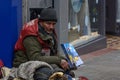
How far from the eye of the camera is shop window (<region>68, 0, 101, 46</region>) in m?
10.0

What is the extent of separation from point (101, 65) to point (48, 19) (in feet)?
16.5

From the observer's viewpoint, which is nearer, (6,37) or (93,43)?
(6,37)

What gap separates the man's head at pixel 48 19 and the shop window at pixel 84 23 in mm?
5623

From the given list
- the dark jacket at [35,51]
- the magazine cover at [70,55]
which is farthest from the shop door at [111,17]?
the dark jacket at [35,51]

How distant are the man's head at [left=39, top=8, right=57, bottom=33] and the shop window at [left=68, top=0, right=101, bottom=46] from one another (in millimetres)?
5623

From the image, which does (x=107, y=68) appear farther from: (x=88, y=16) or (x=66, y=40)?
(x=88, y=16)

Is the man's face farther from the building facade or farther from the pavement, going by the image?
the building facade

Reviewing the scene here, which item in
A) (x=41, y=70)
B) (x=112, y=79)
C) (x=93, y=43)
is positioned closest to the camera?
(x=41, y=70)

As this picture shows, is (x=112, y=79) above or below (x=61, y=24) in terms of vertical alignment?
below

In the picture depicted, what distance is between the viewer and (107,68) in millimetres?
8617

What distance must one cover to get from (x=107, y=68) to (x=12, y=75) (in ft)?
16.6

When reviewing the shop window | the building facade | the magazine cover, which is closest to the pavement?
the building facade

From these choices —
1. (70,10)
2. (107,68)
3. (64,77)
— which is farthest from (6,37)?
(70,10)

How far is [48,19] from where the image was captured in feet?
13.5
